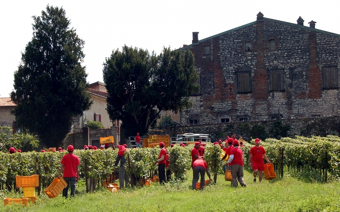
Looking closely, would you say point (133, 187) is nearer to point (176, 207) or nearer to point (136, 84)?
point (176, 207)

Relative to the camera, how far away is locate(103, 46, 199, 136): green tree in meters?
36.0

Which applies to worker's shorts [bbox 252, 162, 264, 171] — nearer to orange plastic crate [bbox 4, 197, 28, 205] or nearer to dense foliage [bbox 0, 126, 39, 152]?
orange plastic crate [bbox 4, 197, 28, 205]

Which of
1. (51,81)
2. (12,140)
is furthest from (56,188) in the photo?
(51,81)

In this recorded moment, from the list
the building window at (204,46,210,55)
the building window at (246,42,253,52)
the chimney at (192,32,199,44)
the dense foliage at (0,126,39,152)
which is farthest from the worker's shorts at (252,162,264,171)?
the chimney at (192,32,199,44)

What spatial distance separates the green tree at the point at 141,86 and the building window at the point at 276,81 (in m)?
10.4

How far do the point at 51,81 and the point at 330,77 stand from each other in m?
26.0

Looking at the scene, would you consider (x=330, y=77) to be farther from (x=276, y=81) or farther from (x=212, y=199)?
(x=212, y=199)

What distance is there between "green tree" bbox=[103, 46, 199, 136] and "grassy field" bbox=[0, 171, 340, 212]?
67.8 ft

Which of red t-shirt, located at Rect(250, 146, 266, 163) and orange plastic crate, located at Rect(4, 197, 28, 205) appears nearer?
orange plastic crate, located at Rect(4, 197, 28, 205)

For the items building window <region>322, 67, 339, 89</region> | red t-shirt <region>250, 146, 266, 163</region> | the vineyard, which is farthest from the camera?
building window <region>322, 67, 339, 89</region>

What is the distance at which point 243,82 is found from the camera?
4469cm

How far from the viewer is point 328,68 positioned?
42.5 meters

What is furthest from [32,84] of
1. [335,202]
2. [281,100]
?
[335,202]

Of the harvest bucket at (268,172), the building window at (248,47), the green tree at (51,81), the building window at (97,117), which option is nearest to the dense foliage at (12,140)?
the green tree at (51,81)
